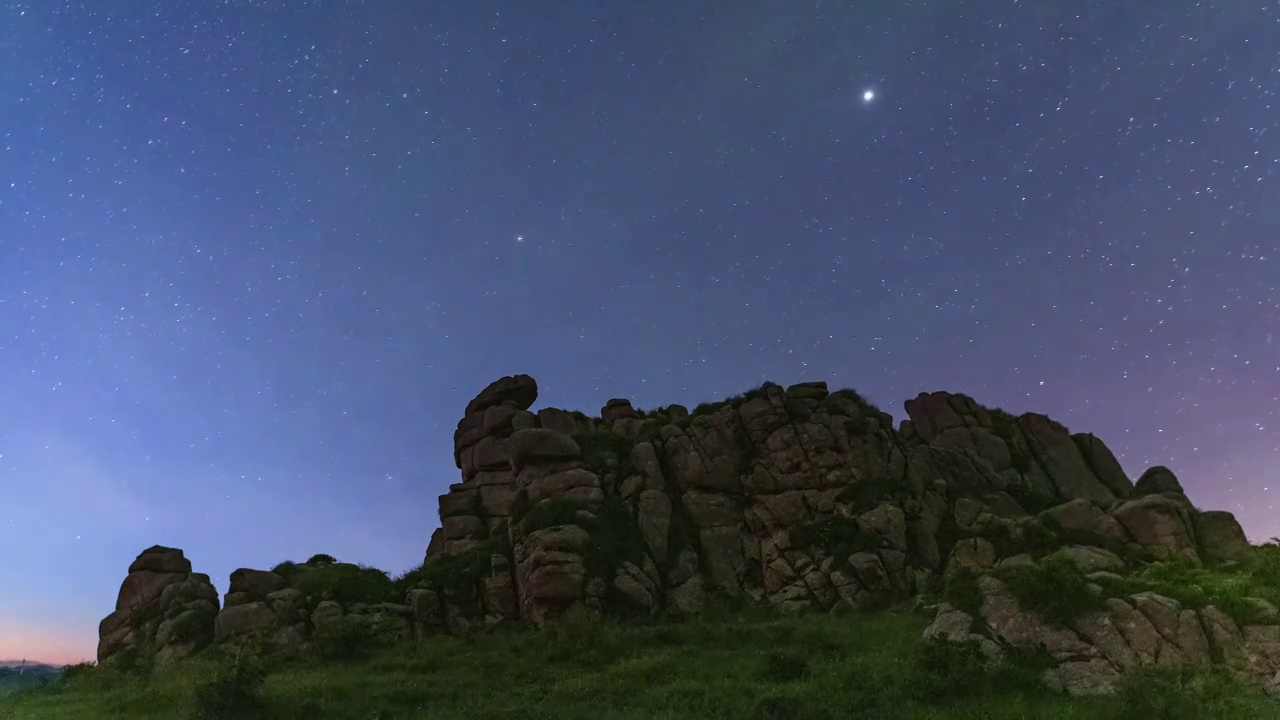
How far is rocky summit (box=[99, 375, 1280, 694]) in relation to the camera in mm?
45562

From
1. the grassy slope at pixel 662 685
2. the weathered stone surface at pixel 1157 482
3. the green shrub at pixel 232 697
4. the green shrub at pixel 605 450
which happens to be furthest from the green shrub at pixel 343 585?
the weathered stone surface at pixel 1157 482

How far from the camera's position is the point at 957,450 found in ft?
221

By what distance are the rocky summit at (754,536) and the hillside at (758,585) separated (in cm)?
21

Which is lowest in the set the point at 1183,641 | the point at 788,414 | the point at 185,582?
the point at 1183,641

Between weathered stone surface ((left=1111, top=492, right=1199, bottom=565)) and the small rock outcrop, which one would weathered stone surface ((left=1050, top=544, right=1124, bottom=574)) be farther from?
the small rock outcrop

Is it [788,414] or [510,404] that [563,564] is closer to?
[788,414]

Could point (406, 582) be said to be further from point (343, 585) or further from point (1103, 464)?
point (1103, 464)

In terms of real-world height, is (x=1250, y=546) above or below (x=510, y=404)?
below

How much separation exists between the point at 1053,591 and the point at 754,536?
28.7 meters

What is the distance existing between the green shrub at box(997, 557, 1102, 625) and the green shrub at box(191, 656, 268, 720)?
32117mm


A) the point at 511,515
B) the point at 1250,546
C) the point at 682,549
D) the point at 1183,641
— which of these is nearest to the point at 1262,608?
the point at 1183,641

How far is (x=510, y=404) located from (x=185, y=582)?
3507 centimetres

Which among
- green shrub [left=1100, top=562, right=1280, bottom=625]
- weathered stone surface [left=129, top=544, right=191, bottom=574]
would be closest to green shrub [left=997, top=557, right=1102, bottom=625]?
green shrub [left=1100, top=562, right=1280, bottom=625]

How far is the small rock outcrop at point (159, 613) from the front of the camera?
48.9 meters
